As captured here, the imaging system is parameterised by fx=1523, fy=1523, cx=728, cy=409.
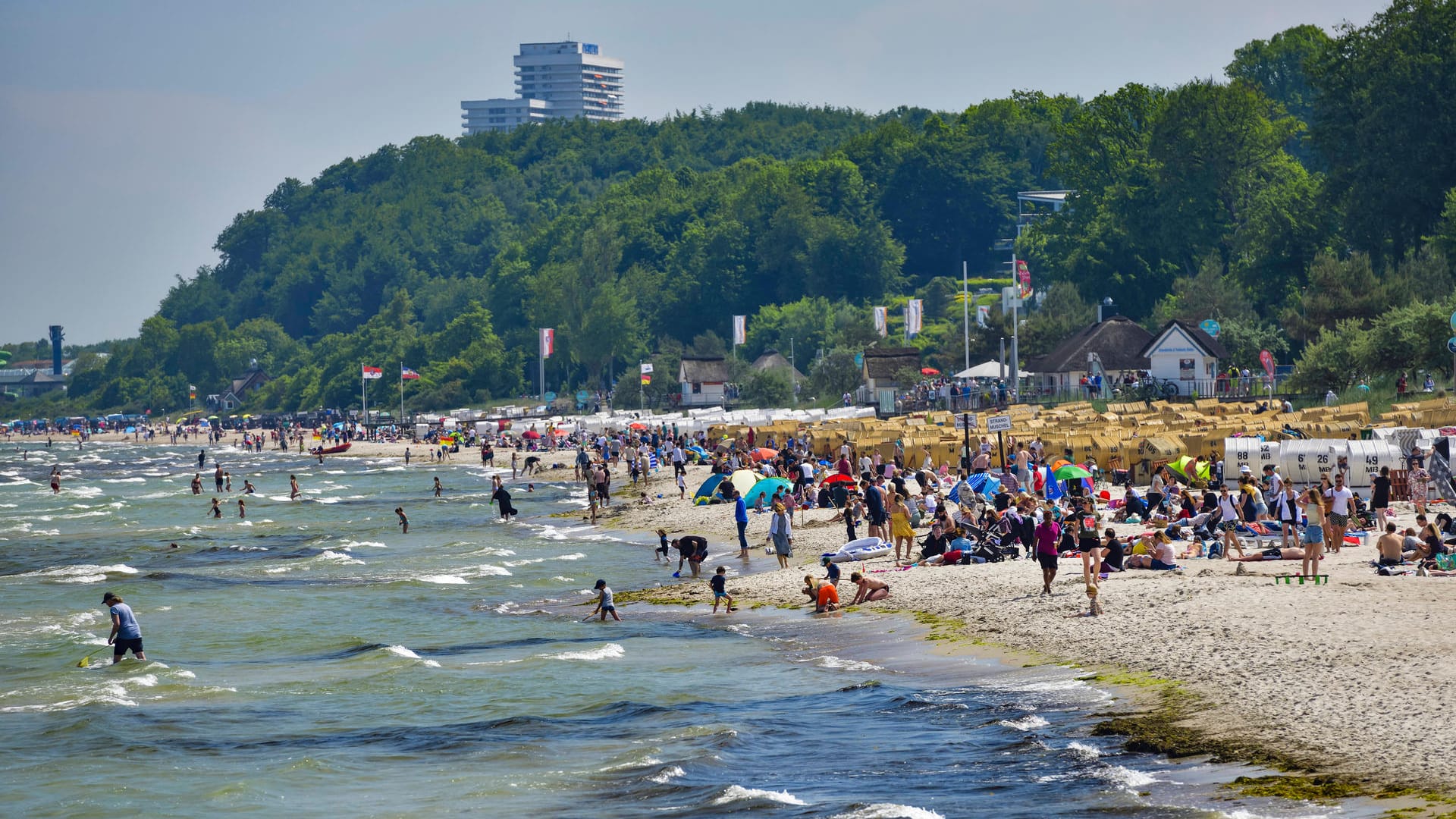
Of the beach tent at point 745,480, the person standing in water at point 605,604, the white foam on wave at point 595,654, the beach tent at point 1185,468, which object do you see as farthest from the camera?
the beach tent at point 745,480

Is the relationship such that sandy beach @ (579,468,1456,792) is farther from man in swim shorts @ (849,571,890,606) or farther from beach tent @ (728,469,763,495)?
beach tent @ (728,469,763,495)

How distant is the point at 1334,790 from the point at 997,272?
109 metres

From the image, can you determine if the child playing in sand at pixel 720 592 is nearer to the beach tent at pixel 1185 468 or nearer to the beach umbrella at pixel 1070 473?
the beach umbrella at pixel 1070 473

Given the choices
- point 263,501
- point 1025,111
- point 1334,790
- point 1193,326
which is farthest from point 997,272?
point 1334,790

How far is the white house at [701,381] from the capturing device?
320 ft

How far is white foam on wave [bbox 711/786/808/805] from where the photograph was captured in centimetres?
1368

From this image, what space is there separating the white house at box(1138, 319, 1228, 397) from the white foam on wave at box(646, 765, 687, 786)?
154ft

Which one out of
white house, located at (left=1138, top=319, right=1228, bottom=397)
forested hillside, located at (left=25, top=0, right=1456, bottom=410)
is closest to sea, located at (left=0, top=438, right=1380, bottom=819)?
forested hillside, located at (left=25, top=0, right=1456, bottom=410)

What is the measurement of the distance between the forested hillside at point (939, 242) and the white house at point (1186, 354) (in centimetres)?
178

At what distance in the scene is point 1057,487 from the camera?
31219mm

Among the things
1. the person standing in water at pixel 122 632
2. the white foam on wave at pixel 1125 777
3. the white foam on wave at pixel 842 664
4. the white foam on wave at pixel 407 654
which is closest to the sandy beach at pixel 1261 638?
the white foam on wave at pixel 1125 777

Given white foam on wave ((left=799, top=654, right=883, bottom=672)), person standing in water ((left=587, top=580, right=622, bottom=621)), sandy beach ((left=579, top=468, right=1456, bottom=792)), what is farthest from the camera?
person standing in water ((left=587, top=580, right=622, bottom=621))

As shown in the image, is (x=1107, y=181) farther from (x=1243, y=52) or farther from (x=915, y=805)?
(x=915, y=805)

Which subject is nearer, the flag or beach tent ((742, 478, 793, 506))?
beach tent ((742, 478, 793, 506))
